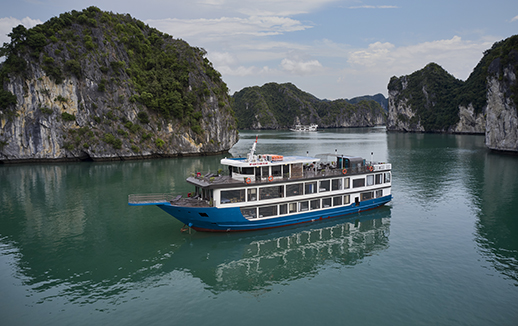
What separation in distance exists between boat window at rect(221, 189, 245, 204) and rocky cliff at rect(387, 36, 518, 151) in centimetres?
7448

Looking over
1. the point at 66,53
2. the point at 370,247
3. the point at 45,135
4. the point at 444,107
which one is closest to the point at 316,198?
the point at 370,247

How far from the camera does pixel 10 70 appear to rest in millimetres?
65000

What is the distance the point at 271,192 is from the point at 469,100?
472 feet

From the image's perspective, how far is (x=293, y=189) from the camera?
26.1m

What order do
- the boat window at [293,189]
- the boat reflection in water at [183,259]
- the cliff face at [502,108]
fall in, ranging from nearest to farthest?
1. the boat reflection in water at [183,259]
2. the boat window at [293,189]
3. the cliff face at [502,108]

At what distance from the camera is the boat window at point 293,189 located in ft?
84.7

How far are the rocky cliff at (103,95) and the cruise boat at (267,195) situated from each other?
5328 cm

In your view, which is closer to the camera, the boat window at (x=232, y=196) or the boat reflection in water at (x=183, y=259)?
the boat reflection in water at (x=183, y=259)

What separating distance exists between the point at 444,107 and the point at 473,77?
57.9ft

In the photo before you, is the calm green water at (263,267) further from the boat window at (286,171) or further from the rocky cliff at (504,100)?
the rocky cliff at (504,100)

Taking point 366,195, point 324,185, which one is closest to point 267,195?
point 324,185

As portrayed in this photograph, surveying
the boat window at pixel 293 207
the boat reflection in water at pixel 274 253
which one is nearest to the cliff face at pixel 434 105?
the boat reflection in water at pixel 274 253

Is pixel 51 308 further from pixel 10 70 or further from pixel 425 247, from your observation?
pixel 10 70

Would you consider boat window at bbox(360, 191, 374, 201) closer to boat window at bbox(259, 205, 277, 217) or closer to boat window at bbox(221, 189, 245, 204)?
boat window at bbox(259, 205, 277, 217)
